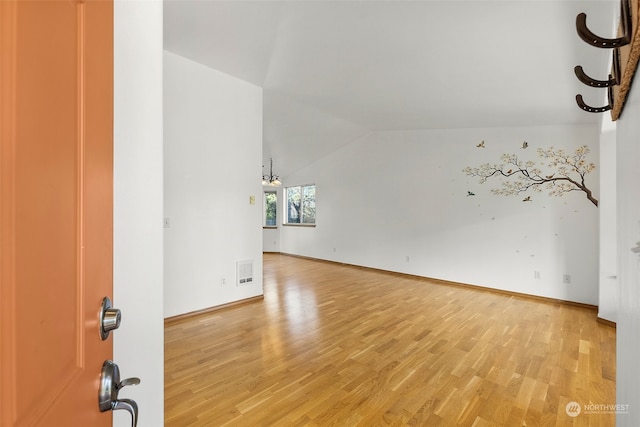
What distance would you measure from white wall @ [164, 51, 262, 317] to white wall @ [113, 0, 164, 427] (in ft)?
8.06

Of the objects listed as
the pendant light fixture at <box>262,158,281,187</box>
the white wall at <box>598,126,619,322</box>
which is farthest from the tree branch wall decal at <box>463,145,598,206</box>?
the pendant light fixture at <box>262,158,281,187</box>

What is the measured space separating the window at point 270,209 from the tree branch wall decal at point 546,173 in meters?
5.77

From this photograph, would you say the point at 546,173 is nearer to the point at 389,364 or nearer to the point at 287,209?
the point at 389,364

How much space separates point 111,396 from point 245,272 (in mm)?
3456

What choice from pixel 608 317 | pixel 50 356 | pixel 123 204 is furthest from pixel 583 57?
pixel 50 356

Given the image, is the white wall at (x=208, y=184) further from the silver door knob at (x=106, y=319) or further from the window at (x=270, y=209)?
the window at (x=270, y=209)

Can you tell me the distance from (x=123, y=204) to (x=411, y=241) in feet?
17.5

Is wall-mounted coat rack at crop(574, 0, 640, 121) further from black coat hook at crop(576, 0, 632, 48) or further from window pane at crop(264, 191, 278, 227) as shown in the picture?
window pane at crop(264, 191, 278, 227)

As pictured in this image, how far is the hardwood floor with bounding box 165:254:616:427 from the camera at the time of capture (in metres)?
1.83

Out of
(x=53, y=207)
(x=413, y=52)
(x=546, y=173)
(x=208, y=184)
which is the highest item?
(x=413, y=52)

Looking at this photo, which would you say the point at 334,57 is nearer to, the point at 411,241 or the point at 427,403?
the point at 427,403

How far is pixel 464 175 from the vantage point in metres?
4.95

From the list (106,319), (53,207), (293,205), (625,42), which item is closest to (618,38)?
(625,42)

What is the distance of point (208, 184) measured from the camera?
143 inches
